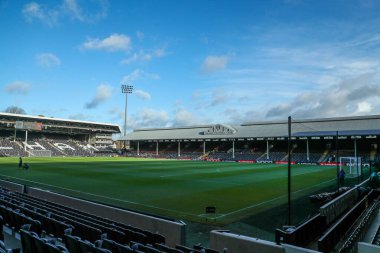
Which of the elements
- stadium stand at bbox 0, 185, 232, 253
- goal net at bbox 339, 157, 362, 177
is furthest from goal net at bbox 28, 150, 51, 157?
stadium stand at bbox 0, 185, 232, 253

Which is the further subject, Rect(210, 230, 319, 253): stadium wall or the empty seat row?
Rect(210, 230, 319, 253): stadium wall

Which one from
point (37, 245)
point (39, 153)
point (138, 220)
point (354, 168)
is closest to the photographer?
point (37, 245)

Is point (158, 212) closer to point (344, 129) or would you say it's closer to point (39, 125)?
point (344, 129)

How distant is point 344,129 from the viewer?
206ft

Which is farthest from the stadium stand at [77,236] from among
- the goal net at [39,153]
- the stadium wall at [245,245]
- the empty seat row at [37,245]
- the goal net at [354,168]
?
the goal net at [39,153]

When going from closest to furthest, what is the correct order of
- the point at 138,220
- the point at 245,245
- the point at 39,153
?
1. the point at 245,245
2. the point at 138,220
3. the point at 39,153

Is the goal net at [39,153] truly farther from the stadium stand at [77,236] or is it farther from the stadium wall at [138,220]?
the stadium stand at [77,236]

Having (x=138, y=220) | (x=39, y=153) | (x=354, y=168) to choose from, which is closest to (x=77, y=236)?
(x=138, y=220)

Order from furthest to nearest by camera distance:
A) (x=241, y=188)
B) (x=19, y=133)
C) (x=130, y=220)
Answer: (x=19, y=133) < (x=241, y=188) < (x=130, y=220)

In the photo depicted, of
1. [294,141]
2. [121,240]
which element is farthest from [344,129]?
[121,240]

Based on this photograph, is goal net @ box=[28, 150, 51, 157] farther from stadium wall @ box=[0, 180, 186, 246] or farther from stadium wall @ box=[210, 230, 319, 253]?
stadium wall @ box=[210, 230, 319, 253]

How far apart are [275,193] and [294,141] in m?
54.2

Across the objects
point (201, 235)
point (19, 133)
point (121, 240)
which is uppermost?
point (19, 133)

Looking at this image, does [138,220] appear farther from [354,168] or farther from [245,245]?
[354,168]
